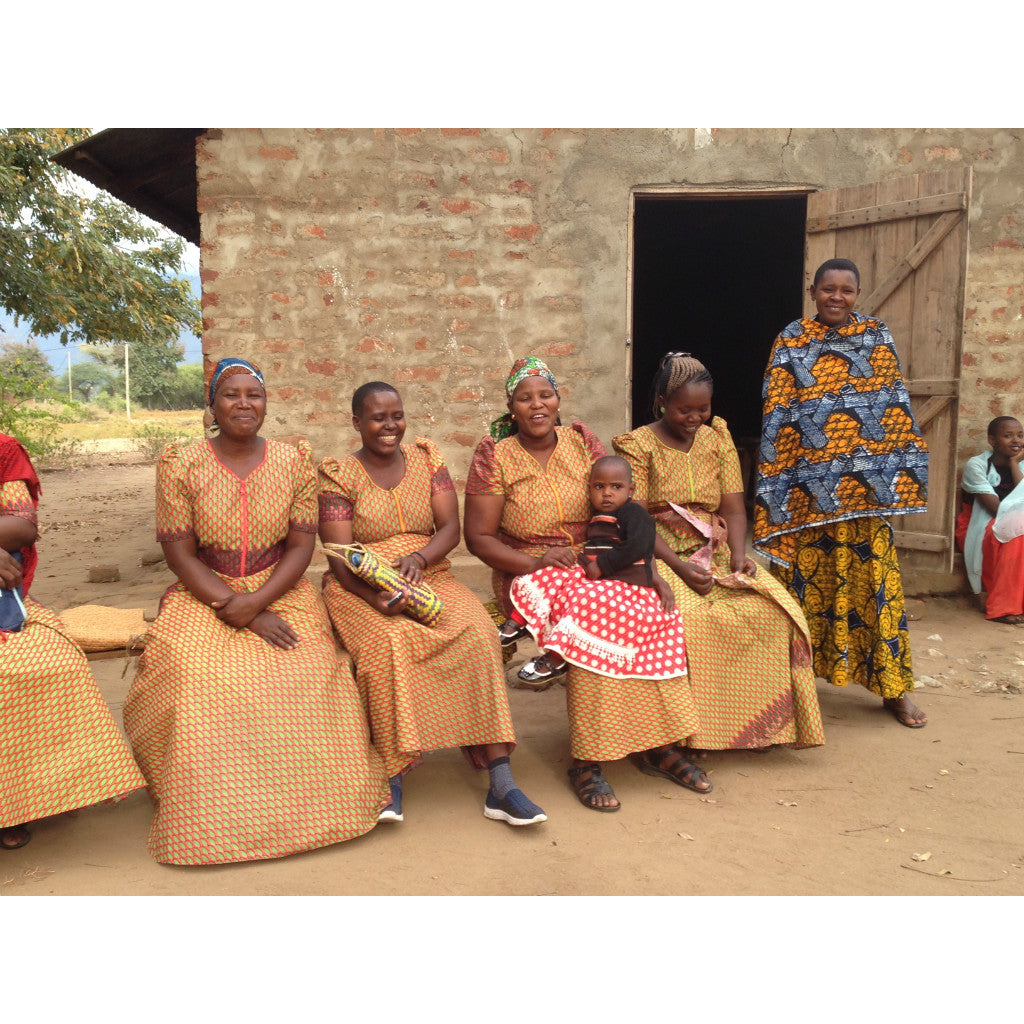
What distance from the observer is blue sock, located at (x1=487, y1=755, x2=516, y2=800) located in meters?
3.18

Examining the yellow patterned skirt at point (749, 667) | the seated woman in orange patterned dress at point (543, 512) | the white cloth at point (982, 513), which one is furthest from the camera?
the white cloth at point (982, 513)

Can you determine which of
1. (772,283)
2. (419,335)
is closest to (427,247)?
(419,335)

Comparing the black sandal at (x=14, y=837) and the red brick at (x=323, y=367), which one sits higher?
the red brick at (x=323, y=367)

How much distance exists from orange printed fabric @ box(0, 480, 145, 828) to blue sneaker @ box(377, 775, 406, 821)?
805 mm

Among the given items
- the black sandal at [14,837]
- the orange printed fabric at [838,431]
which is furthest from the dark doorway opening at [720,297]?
the black sandal at [14,837]

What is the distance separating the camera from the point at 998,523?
5.93 m

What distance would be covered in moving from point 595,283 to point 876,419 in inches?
96.4

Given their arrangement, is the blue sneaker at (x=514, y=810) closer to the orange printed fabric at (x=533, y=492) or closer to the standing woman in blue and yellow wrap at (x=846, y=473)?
the orange printed fabric at (x=533, y=492)

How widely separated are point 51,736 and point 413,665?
3.88 feet

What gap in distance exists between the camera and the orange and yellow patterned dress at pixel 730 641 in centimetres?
355

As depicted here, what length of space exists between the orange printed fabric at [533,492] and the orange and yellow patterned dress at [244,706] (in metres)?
0.74

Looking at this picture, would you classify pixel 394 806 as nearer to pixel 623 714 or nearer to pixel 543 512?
pixel 623 714

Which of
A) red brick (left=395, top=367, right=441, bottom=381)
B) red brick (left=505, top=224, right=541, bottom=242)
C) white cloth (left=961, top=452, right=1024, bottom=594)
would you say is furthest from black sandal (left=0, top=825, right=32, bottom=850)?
white cloth (left=961, top=452, right=1024, bottom=594)

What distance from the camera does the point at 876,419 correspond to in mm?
4020
